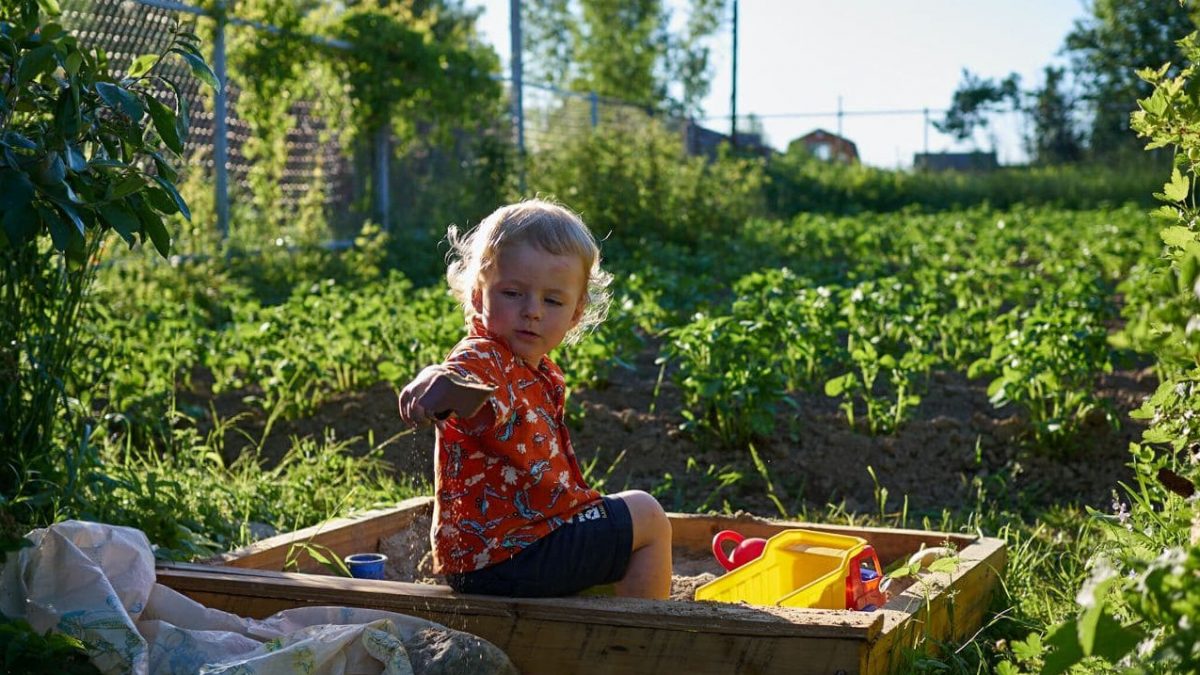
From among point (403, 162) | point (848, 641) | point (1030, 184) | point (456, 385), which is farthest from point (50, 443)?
point (1030, 184)

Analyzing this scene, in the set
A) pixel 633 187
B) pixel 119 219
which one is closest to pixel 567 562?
pixel 119 219

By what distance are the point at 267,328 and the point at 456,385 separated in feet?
12.5

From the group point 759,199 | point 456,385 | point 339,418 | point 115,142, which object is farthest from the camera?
point 759,199

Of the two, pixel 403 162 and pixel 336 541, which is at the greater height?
pixel 403 162

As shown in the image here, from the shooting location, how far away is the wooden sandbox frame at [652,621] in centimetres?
250

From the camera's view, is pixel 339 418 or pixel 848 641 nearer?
pixel 848 641

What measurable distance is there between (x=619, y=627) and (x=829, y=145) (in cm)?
2944

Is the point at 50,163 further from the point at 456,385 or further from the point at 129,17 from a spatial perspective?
the point at 129,17

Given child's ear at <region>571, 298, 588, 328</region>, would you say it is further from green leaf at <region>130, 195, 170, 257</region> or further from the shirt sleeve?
green leaf at <region>130, 195, 170, 257</region>

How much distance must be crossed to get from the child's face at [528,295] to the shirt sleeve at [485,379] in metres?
0.08

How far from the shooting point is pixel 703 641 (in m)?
2.55

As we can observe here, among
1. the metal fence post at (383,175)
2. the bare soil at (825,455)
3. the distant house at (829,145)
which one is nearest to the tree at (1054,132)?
the distant house at (829,145)

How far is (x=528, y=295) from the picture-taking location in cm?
292

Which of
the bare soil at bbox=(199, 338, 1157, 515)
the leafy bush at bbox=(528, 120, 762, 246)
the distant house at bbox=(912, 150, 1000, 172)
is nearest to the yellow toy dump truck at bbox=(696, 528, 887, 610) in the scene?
the bare soil at bbox=(199, 338, 1157, 515)
